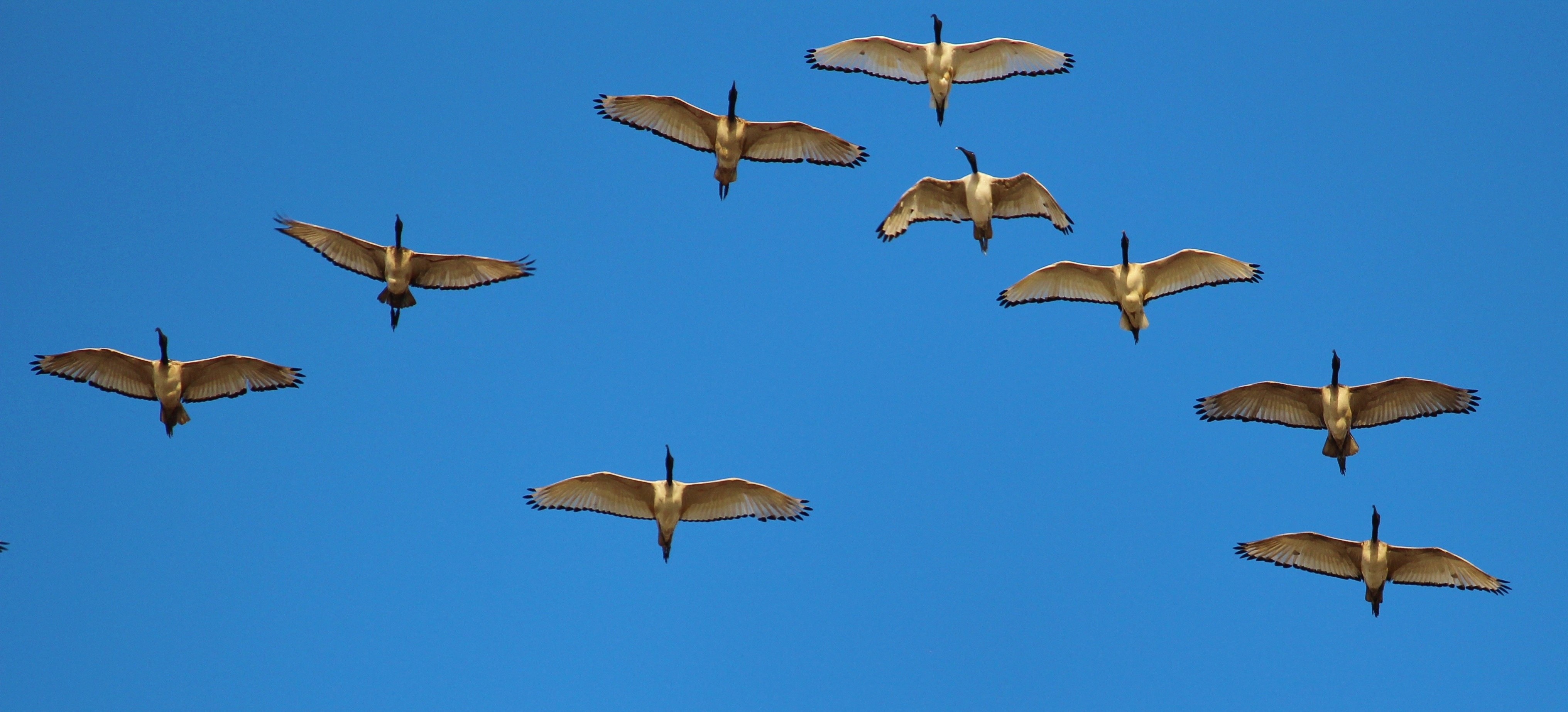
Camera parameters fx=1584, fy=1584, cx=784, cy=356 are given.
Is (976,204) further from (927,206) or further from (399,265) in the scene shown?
(399,265)

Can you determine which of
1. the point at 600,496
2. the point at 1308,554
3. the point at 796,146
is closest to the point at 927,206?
the point at 796,146

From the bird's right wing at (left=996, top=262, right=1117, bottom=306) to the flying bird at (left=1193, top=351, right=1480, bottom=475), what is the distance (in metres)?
2.49

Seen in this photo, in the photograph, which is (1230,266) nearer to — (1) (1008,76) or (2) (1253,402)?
(2) (1253,402)

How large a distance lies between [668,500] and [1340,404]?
36.2 feet

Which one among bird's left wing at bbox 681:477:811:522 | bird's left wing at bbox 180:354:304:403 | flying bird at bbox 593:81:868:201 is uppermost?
flying bird at bbox 593:81:868:201

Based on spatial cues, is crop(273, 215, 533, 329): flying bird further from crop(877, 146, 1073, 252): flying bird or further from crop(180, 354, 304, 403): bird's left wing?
crop(877, 146, 1073, 252): flying bird

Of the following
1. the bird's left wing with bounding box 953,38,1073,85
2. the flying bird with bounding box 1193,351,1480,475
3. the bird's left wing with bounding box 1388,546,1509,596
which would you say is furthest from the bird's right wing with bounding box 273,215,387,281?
the bird's left wing with bounding box 1388,546,1509,596

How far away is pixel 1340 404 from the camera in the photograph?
84.7 feet

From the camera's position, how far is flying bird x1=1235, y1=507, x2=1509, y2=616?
25.9 m

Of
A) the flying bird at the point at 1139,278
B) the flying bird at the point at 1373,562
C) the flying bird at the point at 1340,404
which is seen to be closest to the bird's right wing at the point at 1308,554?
the flying bird at the point at 1373,562

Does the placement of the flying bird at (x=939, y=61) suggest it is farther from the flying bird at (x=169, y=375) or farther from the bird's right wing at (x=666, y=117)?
the flying bird at (x=169, y=375)

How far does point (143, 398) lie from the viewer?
26.8m

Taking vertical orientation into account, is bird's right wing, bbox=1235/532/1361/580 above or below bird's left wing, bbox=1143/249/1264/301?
below

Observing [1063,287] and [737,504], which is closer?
[737,504]
